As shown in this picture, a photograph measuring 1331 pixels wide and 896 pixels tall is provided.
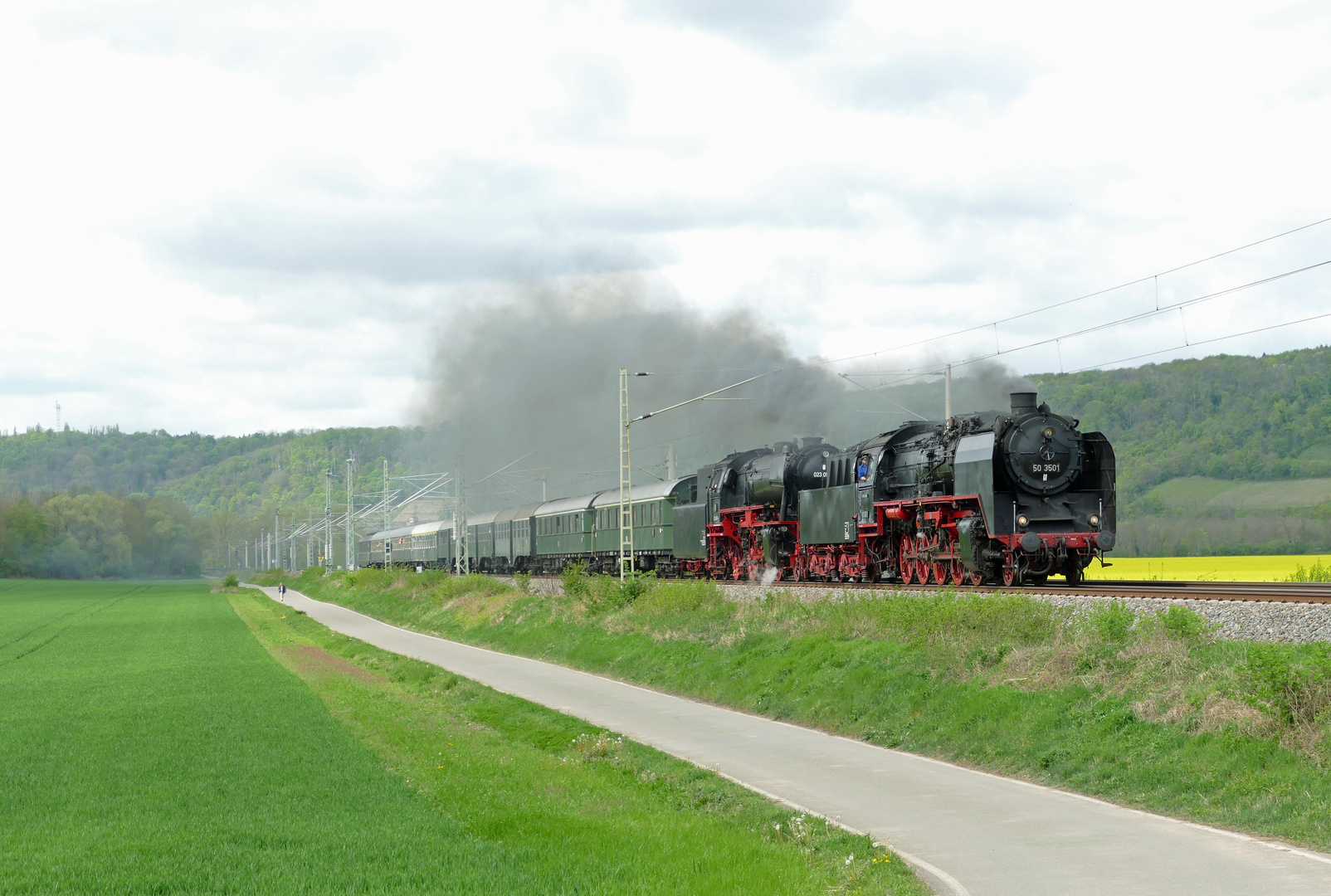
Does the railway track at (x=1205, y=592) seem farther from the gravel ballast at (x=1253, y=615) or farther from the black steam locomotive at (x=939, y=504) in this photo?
the black steam locomotive at (x=939, y=504)

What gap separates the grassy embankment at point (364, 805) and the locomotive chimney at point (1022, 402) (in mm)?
13856

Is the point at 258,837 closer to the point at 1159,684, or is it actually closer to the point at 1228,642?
the point at 1159,684

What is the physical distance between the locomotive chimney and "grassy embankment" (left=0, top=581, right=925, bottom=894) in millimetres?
13856

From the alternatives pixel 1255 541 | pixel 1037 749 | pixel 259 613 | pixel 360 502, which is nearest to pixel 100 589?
pixel 259 613

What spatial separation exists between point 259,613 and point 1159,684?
55247 mm

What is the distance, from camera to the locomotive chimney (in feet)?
88.6

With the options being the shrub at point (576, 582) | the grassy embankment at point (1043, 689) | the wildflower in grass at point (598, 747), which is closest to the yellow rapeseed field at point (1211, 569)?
the shrub at point (576, 582)

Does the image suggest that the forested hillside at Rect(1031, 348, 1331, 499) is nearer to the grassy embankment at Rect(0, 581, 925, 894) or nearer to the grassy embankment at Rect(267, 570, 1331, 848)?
the grassy embankment at Rect(267, 570, 1331, 848)

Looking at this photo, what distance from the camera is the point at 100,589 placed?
111375mm

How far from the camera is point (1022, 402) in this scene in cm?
2719

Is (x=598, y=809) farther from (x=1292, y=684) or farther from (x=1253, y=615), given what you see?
(x=1253, y=615)

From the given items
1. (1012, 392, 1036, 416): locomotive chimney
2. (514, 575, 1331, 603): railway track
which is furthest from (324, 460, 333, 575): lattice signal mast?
(514, 575, 1331, 603): railway track

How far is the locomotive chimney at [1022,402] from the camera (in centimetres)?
2702

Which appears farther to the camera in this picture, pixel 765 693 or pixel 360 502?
pixel 360 502
